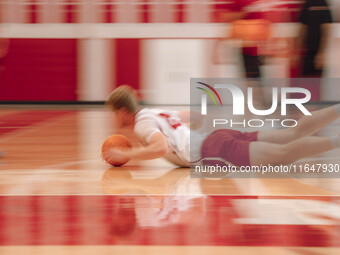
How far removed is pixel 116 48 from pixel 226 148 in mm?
6514

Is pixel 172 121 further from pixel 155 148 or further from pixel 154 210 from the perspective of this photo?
pixel 154 210

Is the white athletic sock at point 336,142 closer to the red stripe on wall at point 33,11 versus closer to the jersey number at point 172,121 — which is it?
the jersey number at point 172,121

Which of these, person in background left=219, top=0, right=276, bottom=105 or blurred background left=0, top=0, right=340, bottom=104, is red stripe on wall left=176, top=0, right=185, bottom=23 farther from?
person in background left=219, top=0, right=276, bottom=105

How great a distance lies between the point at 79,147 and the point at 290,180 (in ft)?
7.25

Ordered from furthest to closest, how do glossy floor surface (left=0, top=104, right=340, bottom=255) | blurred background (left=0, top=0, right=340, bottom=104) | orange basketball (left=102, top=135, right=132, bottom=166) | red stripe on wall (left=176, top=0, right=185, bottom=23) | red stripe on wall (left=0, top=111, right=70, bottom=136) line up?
red stripe on wall (left=176, top=0, right=185, bottom=23) < blurred background (left=0, top=0, right=340, bottom=104) < red stripe on wall (left=0, top=111, right=70, bottom=136) < orange basketball (left=102, top=135, right=132, bottom=166) < glossy floor surface (left=0, top=104, right=340, bottom=255)

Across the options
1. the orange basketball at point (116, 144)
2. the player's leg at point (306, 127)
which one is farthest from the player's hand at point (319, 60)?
the orange basketball at point (116, 144)

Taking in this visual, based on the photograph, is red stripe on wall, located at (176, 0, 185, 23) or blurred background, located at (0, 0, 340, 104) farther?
red stripe on wall, located at (176, 0, 185, 23)

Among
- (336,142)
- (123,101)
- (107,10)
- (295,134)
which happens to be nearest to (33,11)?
(107,10)

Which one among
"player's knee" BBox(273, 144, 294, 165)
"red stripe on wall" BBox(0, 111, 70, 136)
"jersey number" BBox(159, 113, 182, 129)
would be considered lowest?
Answer: "red stripe on wall" BBox(0, 111, 70, 136)

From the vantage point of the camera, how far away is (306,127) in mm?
3938

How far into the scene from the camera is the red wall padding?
10.2 metres

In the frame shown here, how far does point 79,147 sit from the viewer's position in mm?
5270

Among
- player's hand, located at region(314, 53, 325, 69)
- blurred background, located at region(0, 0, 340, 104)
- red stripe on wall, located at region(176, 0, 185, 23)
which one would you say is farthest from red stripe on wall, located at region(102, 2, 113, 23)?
player's hand, located at region(314, 53, 325, 69)

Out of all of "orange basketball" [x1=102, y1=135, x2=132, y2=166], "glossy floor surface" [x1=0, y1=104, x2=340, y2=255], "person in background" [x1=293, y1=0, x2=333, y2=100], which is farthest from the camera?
"person in background" [x1=293, y1=0, x2=333, y2=100]
